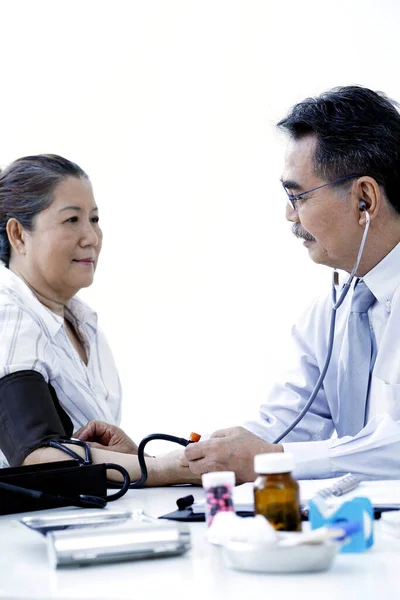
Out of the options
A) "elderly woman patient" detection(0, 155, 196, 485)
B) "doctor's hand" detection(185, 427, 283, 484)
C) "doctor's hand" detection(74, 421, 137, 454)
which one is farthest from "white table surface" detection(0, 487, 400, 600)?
"elderly woman patient" detection(0, 155, 196, 485)

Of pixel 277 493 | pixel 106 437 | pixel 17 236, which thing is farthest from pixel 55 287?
pixel 277 493

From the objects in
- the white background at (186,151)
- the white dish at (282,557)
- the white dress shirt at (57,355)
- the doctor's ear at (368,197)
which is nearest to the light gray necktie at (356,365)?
the doctor's ear at (368,197)

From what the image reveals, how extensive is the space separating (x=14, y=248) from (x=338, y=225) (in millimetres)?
902

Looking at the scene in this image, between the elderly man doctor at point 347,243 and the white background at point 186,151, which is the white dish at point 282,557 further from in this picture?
the white background at point 186,151

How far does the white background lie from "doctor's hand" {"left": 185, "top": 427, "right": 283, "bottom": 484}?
2041 millimetres

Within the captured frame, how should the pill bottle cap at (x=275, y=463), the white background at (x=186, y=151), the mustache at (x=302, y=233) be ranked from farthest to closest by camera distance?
1. the white background at (x=186, y=151)
2. the mustache at (x=302, y=233)
3. the pill bottle cap at (x=275, y=463)

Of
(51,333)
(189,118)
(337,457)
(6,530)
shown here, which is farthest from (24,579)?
(189,118)

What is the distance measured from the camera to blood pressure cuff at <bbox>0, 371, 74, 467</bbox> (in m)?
1.57

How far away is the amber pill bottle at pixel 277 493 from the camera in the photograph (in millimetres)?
786

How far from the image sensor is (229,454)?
140 cm

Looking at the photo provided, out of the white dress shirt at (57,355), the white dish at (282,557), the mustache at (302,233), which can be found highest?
the mustache at (302,233)

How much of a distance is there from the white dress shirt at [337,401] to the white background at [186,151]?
145cm

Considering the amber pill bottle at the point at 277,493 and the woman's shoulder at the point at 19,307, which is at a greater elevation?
the woman's shoulder at the point at 19,307

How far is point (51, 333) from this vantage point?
78.4 inches
